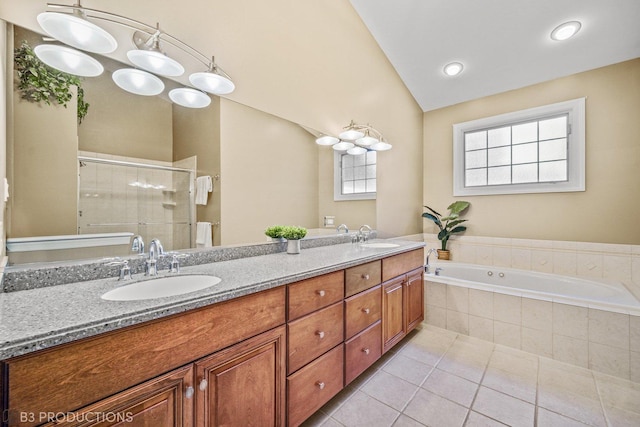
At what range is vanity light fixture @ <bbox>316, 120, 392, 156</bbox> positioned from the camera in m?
2.53

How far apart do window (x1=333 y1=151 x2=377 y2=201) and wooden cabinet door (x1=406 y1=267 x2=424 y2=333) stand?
0.91 m

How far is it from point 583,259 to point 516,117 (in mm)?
1643

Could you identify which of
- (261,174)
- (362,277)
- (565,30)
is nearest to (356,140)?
(261,174)

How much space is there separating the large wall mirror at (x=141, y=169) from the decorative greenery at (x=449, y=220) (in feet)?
7.10

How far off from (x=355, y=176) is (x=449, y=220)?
1.54 m

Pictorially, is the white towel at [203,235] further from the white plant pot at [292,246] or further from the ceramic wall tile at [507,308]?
the ceramic wall tile at [507,308]

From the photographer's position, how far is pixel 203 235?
1.59 m

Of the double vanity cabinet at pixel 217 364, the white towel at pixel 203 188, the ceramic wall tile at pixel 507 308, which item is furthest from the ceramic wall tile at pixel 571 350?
the white towel at pixel 203 188

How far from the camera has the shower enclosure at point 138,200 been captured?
3.93 ft

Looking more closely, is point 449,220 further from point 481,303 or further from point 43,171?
point 43,171

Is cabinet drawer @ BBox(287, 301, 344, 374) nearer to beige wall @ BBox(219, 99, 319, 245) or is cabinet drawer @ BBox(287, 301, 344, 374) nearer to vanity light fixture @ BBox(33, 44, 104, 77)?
beige wall @ BBox(219, 99, 319, 245)

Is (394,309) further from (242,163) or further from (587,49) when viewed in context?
(587,49)

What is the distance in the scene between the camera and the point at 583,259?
269 cm

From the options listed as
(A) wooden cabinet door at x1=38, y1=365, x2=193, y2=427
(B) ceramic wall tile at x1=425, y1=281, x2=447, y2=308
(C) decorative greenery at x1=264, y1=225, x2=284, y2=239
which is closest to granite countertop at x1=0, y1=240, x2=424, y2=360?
(A) wooden cabinet door at x1=38, y1=365, x2=193, y2=427
